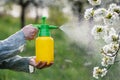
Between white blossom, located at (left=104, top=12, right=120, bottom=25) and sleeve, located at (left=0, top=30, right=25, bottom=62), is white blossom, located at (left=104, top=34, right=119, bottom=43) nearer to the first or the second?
white blossom, located at (left=104, top=12, right=120, bottom=25)

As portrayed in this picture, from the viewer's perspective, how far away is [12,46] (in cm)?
391

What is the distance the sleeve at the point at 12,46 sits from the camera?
12.8 ft

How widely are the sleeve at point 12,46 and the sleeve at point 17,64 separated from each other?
0.71 feet

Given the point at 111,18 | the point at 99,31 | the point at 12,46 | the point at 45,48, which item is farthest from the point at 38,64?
the point at 111,18

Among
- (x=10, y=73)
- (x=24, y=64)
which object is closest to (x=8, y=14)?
(x=10, y=73)

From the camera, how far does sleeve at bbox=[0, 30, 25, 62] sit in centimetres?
390

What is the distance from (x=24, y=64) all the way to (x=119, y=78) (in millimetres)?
1757

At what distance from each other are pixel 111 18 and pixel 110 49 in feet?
0.76

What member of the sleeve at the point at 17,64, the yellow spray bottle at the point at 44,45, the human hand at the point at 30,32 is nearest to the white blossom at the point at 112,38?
the yellow spray bottle at the point at 44,45

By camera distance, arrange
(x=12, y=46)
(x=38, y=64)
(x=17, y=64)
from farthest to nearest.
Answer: (x=17, y=64) < (x=38, y=64) < (x=12, y=46)

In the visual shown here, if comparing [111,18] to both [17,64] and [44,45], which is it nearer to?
[44,45]

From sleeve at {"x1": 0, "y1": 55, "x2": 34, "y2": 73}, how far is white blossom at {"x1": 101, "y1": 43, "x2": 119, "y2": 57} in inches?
23.1

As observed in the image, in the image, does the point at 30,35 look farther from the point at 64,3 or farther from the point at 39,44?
the point at 64,3

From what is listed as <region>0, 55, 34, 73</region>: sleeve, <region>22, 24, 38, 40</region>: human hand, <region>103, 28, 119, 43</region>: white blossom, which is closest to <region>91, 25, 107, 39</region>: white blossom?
<region>103, 28, 119, 43</region>: white blossom
